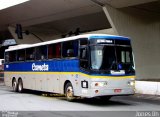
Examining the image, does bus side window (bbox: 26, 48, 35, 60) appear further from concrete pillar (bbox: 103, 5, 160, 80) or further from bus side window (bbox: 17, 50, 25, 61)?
concrete pillar (bbox: 103, 5, 160, 80)

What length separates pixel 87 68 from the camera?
15.0 meters

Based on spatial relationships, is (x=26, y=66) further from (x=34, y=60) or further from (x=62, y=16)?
(x=62, y=16)

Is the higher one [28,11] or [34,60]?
[28,11]

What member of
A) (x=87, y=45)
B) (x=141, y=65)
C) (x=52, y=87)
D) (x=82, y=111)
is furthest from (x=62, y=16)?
(x=82, y=111)

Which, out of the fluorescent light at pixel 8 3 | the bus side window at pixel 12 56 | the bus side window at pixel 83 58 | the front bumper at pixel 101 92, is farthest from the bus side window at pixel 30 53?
the fluorescent light at pixel 8 3

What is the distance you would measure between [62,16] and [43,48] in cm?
1703

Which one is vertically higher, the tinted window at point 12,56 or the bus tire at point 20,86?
the tinted window at point 12,56

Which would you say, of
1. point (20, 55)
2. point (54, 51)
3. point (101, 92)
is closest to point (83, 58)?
point (101, 92)

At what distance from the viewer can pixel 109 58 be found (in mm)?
15055

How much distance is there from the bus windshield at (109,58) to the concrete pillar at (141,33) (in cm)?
1231

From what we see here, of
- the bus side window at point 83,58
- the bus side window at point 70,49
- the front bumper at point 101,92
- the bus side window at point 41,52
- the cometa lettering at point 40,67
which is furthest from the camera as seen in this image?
the bus side window at point 41,52

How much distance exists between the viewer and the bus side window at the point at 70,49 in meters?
16.0

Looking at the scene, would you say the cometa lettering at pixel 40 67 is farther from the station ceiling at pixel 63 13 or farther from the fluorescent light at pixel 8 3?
the fluorescent light at pixel 8 3

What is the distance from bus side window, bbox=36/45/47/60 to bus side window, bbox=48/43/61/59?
1.88 feet
